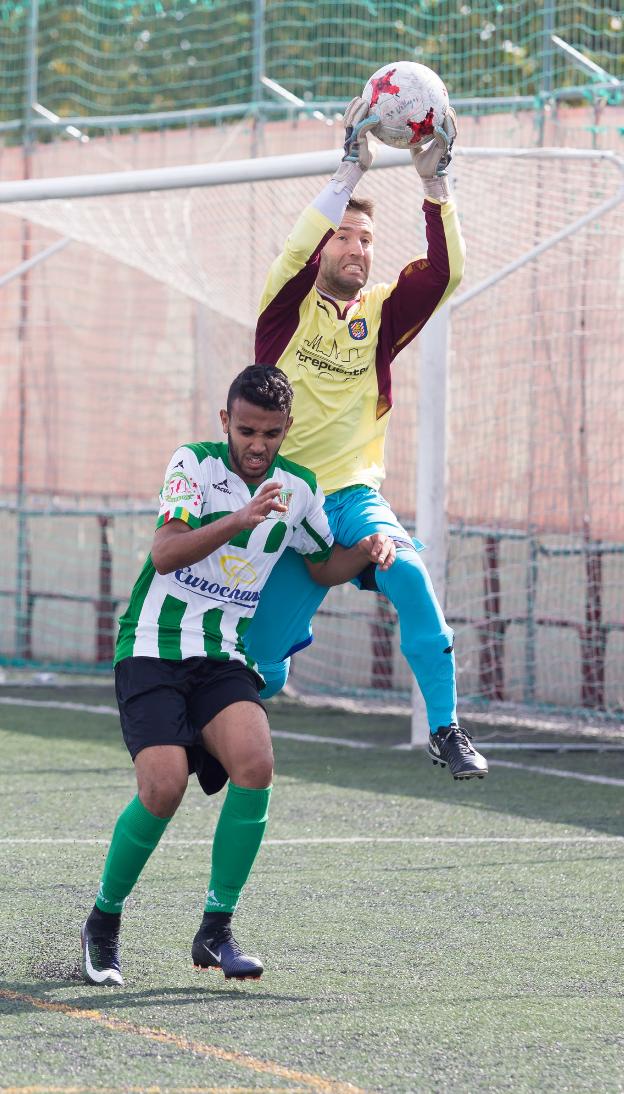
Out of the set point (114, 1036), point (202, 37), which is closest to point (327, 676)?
point (202, 37)

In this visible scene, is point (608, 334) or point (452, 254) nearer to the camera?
point (452, 254)

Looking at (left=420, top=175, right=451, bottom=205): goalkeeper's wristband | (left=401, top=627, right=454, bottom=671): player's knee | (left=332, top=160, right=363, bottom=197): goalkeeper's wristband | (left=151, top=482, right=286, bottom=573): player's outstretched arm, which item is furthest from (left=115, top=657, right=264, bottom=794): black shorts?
(left=420, top=175, right=451, bottom=205): goalkeeper's wristband

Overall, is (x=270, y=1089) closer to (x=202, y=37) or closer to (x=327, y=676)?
(x=327, y=676)

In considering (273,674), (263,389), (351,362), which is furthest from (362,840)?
(263,389)

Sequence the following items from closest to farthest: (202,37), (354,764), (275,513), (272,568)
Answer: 1. (275,513)
2. (272,568)
3. (354,764)
4. (202,37)

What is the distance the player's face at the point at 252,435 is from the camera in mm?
4617

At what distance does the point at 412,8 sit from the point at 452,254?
8.19 metres

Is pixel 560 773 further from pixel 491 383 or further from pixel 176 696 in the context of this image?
pixel 176 696

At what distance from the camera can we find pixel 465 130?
37.9ft

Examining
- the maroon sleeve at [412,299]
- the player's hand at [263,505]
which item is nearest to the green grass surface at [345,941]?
the player's hand at [263,505]

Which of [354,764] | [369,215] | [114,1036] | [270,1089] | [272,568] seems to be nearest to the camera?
[270,1089]

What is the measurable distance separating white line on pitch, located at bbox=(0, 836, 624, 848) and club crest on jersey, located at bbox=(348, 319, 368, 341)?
2371 millimetres

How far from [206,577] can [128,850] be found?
79 cm

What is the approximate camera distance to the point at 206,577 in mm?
4754
